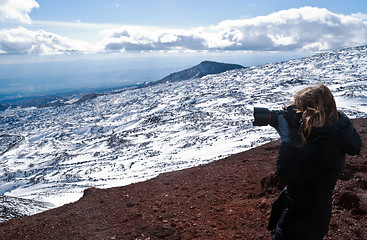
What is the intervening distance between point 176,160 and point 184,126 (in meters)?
31.1

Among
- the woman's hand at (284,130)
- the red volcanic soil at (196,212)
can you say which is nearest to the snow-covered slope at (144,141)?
the red volcanic soil at (196,212)

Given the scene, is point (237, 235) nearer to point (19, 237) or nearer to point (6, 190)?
point (19, 237)

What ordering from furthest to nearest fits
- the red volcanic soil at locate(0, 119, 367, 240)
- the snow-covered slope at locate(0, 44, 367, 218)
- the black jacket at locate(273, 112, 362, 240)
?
the snow-covered slope at locate(0, 44, 367, 218), the red volcanic soil at locate(0, 119, 367, 240), the black jacket at locate(273, 112, 362, 240)

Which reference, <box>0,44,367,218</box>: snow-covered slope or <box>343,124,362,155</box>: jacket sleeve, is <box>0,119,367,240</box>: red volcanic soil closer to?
<box>343,124,362,155</box>: jacket sleeve

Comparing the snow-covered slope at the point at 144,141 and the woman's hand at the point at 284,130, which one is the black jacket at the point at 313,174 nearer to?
the woman's hand at the point at 284,130

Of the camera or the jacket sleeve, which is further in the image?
the camera

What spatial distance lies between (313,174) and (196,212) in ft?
19.1

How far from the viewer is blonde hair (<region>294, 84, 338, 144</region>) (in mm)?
3055

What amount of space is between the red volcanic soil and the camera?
13.5ft

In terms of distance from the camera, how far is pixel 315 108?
3.15 metres

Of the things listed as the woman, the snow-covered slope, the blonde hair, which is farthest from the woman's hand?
the snow-covered slope

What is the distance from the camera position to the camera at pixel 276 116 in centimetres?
328

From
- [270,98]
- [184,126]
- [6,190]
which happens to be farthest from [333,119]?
[270,98]

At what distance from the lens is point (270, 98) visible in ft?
294
